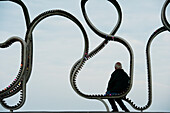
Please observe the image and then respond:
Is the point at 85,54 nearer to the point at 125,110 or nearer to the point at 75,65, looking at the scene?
the point at 75,65

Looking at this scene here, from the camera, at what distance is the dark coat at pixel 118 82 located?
38.5ft

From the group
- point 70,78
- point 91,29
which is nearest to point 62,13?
point 91,29

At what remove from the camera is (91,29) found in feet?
37.6

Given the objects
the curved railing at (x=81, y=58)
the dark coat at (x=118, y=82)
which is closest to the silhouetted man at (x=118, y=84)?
the dark coat at (x=118, y=82)

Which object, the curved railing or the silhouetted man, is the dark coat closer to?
the silhouetted man

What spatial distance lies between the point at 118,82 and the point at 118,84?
65mm

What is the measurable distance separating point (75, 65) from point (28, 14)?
89.2 inches

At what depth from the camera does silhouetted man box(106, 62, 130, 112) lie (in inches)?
462

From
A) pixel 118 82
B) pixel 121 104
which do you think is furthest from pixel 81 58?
pixel 121 104

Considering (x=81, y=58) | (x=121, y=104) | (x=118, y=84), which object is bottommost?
(x=121, y=104)

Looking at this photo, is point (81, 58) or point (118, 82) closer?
point (81, 58)

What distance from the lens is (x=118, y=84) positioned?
11.8m

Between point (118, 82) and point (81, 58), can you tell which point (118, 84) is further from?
point (81, 58)

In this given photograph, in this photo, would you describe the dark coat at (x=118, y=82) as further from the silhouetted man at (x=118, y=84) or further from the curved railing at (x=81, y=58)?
the curved railing at (x=81, y=58)
